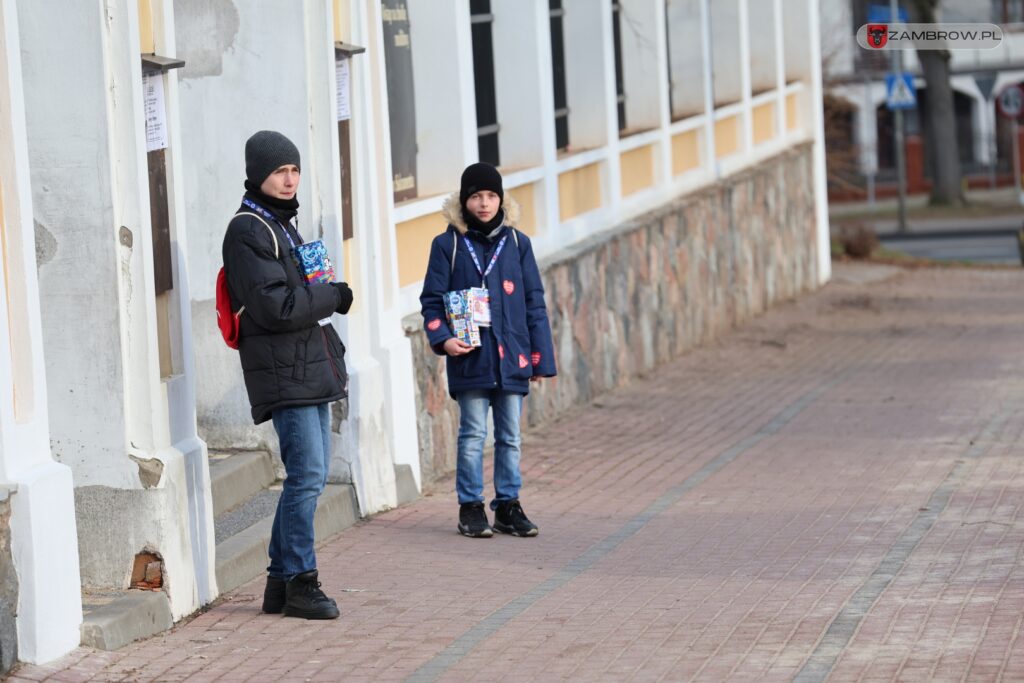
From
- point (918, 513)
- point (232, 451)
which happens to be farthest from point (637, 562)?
point (232, 451)

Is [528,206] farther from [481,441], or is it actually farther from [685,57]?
[685,57]

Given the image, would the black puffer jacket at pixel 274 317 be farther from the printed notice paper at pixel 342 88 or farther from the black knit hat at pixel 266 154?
the printed notice paper at pixel 342 88

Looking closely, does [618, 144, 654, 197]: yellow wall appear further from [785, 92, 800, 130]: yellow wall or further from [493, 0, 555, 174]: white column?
[785, 92, 800, 130]: yellow wall

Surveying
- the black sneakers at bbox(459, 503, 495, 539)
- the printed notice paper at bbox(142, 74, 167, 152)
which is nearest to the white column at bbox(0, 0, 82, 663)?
the printed notice paper at bbox(142, 74, 167, 152)

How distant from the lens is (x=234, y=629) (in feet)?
24.0

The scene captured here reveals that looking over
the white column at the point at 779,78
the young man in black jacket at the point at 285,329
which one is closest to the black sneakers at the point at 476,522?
the young man in black jacket at the point at 285,329

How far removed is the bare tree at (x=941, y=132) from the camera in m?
39.9

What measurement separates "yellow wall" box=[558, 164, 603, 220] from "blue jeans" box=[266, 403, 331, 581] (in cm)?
747

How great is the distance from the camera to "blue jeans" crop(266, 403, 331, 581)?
23.6ft

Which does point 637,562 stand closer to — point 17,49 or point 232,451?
point 232,451

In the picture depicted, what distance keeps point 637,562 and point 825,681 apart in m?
2.37

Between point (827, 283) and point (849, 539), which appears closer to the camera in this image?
point (849, 539)

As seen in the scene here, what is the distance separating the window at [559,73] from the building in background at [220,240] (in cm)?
4

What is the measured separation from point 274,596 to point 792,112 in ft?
60.2
